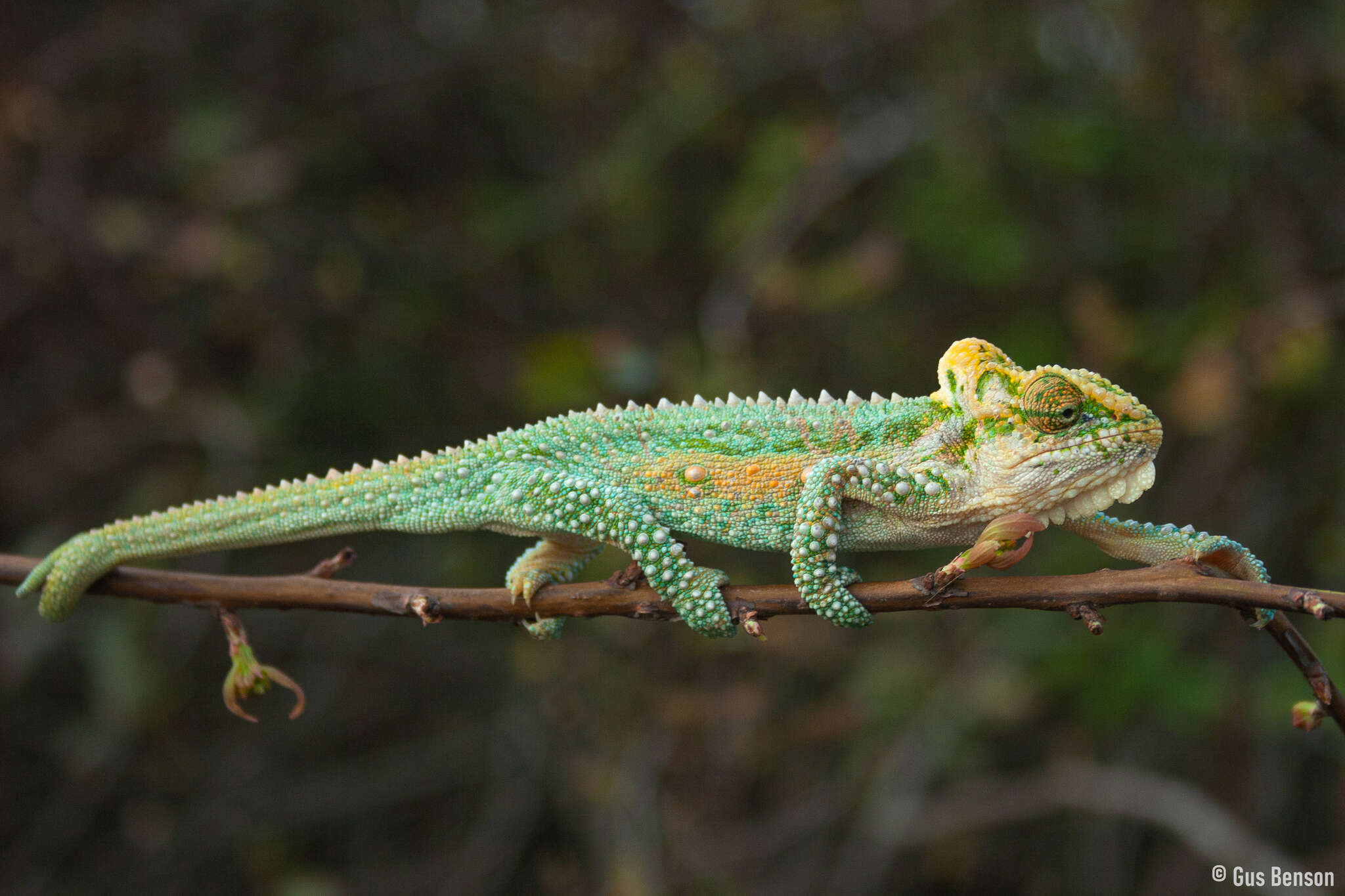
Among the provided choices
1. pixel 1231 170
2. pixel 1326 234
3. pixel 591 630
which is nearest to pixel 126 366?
pixel 591 630

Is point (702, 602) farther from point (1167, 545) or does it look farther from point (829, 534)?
point (1167, 545)

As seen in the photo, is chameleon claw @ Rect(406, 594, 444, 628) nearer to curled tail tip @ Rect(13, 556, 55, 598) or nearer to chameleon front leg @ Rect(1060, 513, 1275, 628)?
curled tail tip @ Rect(13, 556, 55, 598)

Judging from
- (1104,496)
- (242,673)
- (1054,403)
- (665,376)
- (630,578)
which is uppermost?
(665,376)

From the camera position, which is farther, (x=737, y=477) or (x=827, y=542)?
(x=737, y=477)

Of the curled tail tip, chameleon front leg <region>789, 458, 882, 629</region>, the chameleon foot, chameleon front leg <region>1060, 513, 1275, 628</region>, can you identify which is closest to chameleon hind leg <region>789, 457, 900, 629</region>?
chameleon front leg <region>789, 458, 882, 629</region>

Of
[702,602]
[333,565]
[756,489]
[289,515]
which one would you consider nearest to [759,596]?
[702,602]

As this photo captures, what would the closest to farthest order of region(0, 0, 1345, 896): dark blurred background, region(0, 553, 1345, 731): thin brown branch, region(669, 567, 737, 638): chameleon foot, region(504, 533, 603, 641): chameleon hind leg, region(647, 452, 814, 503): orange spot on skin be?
1. region(0, 553, 1345, 731): thin brown branch
2. region(669, 567, 737, 638): chameleon foot
3. region(647, 452, 814, 503): orange spot on skin
4. region(504, 533, 603, 641): chameleon hind leg
5. region(0, 0, 1345, 896): dark blurred background

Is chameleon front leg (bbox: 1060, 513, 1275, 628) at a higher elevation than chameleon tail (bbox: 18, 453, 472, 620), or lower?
lower

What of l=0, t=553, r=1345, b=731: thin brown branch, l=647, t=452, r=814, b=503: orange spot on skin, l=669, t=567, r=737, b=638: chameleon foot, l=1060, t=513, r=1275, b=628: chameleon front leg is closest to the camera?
l=0, t=553, r=1345, b=731: thin brown branch
